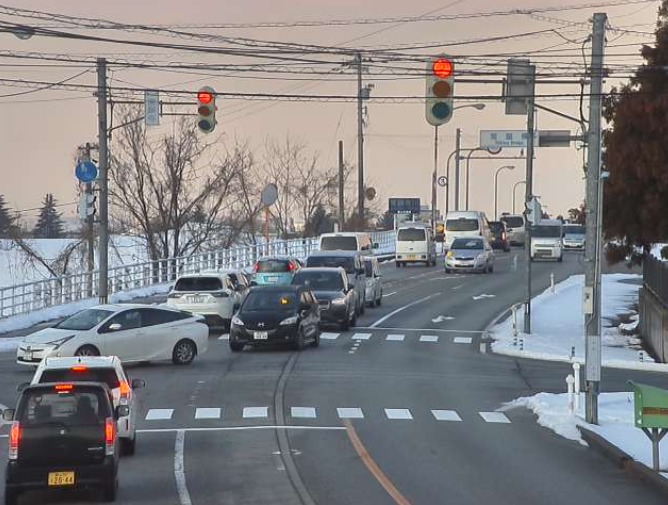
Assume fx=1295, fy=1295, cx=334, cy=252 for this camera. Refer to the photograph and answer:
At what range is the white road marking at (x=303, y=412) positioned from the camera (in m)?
23.4

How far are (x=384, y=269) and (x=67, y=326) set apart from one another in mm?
46477

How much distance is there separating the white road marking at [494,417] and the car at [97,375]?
761cm

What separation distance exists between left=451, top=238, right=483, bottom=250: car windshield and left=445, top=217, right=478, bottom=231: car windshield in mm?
8133

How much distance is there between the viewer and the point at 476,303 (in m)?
52.4

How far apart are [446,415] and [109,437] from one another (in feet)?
34.9

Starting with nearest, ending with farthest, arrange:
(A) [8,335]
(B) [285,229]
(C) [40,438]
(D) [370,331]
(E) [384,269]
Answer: (C) [40,438] < (A) [8,335] < (D) [370,331] < (E) [384,269] < (B) [285,229]

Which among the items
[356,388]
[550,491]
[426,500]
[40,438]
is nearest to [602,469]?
[550,491]

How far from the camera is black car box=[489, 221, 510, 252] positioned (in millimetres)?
89938

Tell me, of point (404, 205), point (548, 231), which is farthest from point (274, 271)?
point (404, 205)

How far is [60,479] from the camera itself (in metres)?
14.1

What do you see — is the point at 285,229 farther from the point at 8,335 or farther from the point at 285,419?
the point at 285,419

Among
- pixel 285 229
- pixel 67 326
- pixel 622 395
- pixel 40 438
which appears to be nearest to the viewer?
pixel 40 438

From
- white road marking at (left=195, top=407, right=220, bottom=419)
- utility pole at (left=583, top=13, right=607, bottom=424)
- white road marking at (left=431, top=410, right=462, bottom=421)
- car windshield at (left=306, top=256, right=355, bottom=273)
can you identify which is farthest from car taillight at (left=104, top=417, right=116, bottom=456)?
car windshield at (left=306, top=256, right=355, bottom=273)

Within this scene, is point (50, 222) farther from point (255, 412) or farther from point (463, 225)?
point (255, 412)
